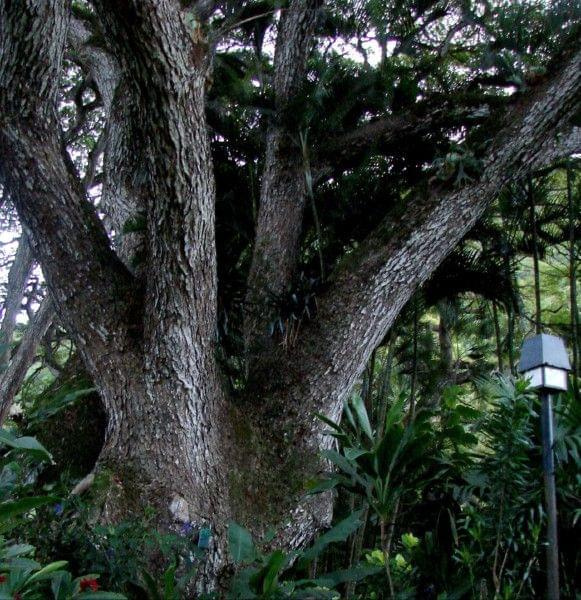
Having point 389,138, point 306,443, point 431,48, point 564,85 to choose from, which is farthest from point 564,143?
→ point 306,443

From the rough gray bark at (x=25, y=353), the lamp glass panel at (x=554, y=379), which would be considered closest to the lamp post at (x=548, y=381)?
the lamp glass panel at (x=554, y=379)

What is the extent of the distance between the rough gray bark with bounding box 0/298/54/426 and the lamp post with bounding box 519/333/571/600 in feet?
17.4

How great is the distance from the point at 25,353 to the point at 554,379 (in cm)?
566

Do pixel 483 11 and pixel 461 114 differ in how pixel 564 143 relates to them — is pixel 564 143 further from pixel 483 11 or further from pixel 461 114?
pixel 483 11

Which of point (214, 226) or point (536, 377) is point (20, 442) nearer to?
point (536, 377)

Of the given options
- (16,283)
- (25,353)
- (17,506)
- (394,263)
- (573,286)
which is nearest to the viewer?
(17,506)

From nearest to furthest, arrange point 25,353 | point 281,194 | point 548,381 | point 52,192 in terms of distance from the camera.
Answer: point 548,381 → point 52,192 → point 281,194 → point 25,353

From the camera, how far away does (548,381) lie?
1.60m

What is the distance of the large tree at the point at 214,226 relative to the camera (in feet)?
9.38

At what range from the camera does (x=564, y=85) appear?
131 inches

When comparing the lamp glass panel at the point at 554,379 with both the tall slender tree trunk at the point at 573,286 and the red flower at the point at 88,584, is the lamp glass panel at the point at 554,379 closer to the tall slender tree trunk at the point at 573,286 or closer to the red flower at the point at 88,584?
the red flower at the point at 88,584

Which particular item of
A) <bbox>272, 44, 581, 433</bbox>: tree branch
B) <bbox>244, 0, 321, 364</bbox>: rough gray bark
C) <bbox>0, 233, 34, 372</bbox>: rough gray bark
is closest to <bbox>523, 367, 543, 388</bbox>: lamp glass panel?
<bbox>272, 44, 581, 433</bbox>: tree branch

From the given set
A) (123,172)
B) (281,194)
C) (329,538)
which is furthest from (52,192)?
(329,538)

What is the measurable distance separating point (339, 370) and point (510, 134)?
1.60 meters
